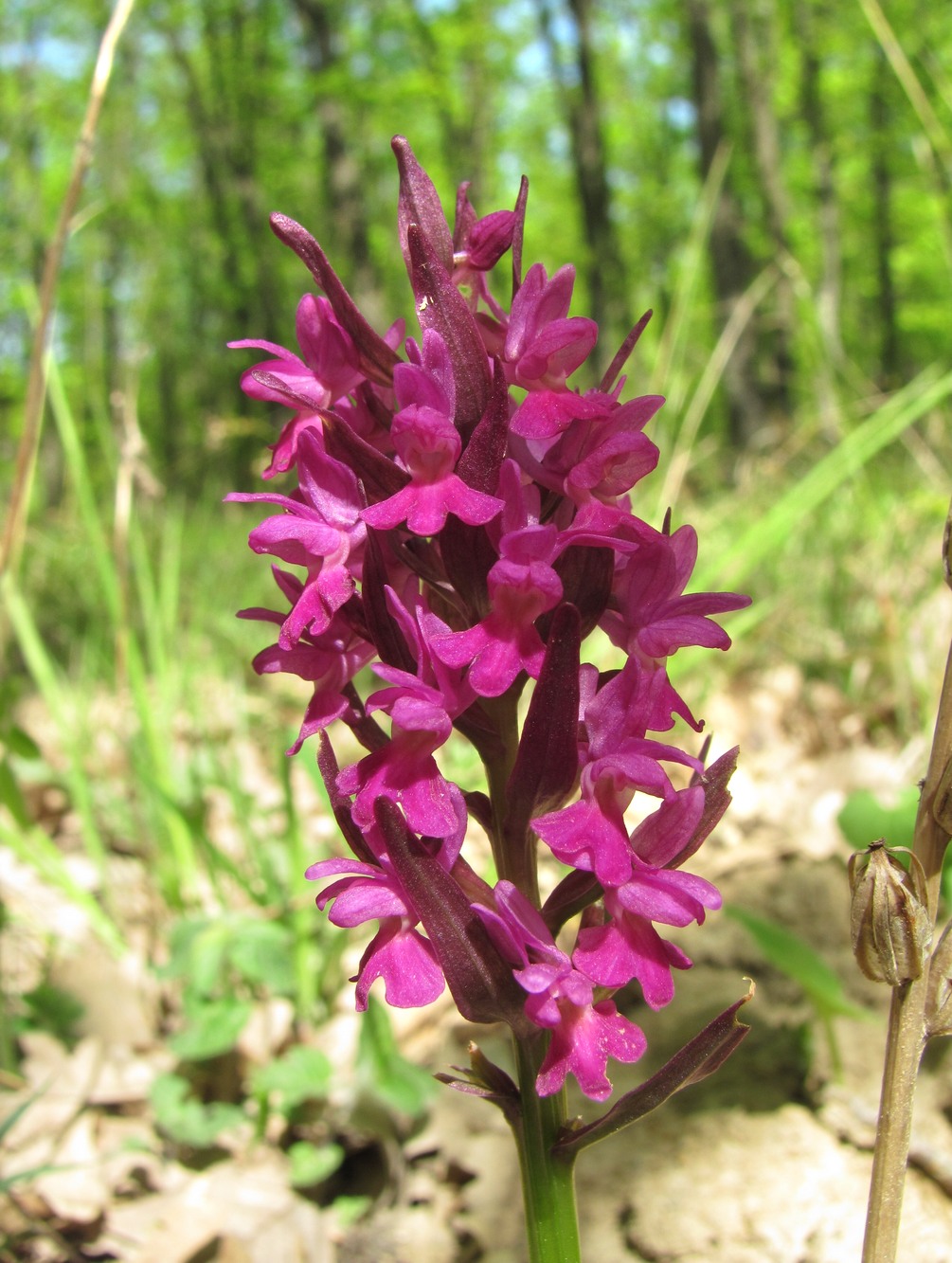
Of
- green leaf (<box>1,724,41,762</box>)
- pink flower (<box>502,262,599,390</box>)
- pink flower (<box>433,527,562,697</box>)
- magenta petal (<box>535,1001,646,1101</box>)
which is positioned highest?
green leaf (<box>1,724,41,762</box>)

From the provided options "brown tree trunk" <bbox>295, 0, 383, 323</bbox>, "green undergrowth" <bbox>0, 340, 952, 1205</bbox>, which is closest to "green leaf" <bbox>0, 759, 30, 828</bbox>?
"green undergrowth" <bbox>0, 340, 952, 1205</bbox>

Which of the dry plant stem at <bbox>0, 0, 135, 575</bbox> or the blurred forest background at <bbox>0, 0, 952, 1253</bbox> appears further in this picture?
the blurred forest background at <bbox>0, 0, 952, 1253</bbox>

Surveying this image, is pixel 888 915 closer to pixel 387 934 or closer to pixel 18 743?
pixel 387 934

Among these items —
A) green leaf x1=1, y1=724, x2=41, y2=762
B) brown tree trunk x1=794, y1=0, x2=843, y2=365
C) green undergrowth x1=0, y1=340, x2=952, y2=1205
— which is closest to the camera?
green undergrowth x1=0, y1=340, x2=952, y2=1205

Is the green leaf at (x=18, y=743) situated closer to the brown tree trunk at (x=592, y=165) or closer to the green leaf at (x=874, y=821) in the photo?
the green leaf at (x=874, y=821)

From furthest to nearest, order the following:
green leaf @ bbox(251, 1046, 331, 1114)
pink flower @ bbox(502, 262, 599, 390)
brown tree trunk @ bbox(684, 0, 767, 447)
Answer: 1. brown tree trunk @ bbox(684, 0, 767, 447)
2. green leaf @ bbox(251, 1046, 331, 1114)
3. pink flower @ bbox(502, 262, 599, 390)

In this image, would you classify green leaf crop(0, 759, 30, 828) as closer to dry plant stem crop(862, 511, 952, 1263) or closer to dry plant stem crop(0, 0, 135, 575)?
dry plant stem crop(0, 0, 135, 575)

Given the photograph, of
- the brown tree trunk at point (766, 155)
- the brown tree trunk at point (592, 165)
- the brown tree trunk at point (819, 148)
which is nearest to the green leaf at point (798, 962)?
the brown tree trunk at point (766, 155)
